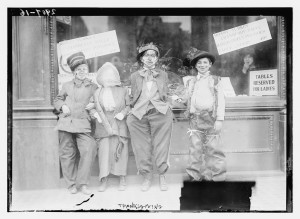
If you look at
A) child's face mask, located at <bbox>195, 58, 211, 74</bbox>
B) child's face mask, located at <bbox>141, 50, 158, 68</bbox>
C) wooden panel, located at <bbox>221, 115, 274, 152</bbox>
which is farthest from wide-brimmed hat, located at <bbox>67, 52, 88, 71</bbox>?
wooden panel, located at <bbox>221, 115, 274, 152</bbox>

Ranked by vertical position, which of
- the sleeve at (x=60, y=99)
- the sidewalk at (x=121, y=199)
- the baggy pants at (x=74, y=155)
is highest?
the sleeve at (x=60, y=99)

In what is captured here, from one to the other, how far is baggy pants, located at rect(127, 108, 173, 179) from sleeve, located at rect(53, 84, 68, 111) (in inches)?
33.8

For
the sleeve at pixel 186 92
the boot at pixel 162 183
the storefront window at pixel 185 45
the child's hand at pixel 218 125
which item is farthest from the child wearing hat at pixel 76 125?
the child's hand at pixel 218 125

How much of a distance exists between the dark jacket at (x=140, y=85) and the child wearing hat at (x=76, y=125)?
489 mm

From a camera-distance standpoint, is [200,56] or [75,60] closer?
[75,60]

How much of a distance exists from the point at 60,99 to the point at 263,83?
2675mm

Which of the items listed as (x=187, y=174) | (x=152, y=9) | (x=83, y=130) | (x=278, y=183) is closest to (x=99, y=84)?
(x=83, y=130)

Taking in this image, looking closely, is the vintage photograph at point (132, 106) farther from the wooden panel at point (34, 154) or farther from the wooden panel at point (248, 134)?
the wooden panel at point (248, 134)

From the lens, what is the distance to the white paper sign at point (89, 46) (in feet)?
16.8

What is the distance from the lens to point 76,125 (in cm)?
500

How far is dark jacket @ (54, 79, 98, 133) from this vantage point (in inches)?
197

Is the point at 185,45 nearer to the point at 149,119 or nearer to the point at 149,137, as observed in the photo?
the point at 149,119

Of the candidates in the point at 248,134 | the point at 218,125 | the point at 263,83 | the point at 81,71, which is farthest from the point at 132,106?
the point at 263,83

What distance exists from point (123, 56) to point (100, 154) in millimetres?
1293
